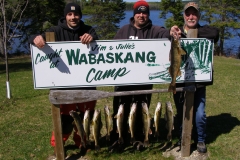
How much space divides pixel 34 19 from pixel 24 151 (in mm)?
22949

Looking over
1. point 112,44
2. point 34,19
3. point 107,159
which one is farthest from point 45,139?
point 34,19

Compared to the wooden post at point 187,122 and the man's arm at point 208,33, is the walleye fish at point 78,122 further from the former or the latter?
the man's arm at point 208,33

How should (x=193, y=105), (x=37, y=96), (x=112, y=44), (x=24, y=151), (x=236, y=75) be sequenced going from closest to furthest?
1. (x=112, y=44)
2. (x=193, y=105)
3. (x=24, y=151)
4. (x=37, y=96)
5. (x=236, y=75)

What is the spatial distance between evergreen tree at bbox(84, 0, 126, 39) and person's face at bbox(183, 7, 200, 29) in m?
27.6

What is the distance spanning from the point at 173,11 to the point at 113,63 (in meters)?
27.0

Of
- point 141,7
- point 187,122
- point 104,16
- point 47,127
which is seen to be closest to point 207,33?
point 141,7

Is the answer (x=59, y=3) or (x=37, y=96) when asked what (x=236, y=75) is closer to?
(x=37, y=96)

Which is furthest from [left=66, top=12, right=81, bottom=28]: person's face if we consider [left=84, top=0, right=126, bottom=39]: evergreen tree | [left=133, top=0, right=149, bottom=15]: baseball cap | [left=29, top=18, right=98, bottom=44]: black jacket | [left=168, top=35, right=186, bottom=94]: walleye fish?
[left=84, top=0, right=126, bottom=39]: evergreen tree

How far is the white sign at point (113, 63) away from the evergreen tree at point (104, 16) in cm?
2769

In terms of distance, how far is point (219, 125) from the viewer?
5656 mm

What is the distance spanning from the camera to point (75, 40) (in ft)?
13.1

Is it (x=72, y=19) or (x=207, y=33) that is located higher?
(x=72, y=19)

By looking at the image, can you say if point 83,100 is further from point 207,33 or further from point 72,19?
point 207,33

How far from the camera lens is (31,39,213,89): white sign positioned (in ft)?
12.1
